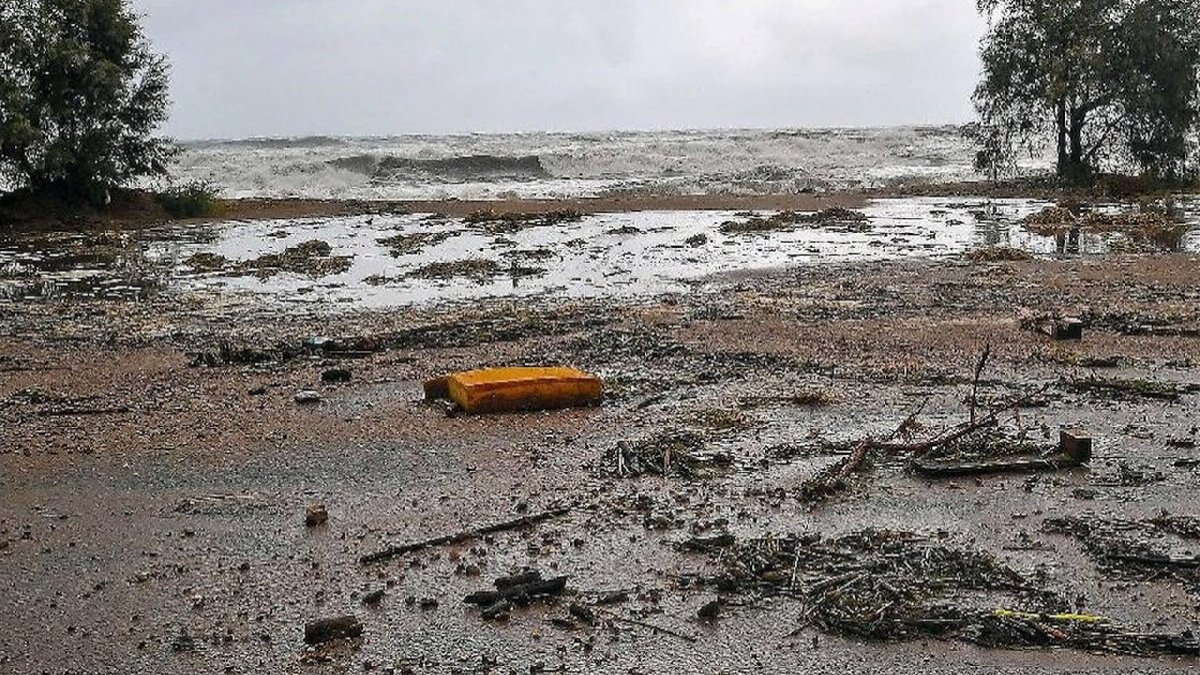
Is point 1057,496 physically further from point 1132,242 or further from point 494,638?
point 1132,242

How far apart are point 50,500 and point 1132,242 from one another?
55.7 feet

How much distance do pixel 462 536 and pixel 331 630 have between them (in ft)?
3.75

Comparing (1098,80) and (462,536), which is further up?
(1098,80)

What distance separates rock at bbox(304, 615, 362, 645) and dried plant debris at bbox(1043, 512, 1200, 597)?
9.96 feet

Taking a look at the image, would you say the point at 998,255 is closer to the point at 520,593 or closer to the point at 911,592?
the point at 911,592

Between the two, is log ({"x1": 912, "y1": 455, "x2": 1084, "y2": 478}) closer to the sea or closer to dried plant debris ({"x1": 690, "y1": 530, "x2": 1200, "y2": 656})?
dried plant debris ({"x1": 690, "y1": 530, "x2": 1200, "y2": 656})

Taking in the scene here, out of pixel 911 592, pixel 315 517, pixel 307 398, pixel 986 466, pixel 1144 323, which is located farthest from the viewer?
pixel 1144 323

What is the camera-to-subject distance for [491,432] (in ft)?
24.2

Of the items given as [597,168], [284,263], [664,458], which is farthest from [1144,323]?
[597,168]

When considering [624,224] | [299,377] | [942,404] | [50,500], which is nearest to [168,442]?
[50,500]

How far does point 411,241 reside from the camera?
21422 mm

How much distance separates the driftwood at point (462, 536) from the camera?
208 inches

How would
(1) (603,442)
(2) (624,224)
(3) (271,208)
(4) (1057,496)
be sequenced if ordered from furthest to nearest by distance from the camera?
(3) (271,208)
(2) (624,224)
(1) (603,442)
(4) (1057,496)

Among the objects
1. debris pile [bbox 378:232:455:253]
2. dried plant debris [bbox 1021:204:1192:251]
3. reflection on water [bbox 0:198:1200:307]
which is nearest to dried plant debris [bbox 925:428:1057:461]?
reflection on water [bbox 0:198:1200:307]
